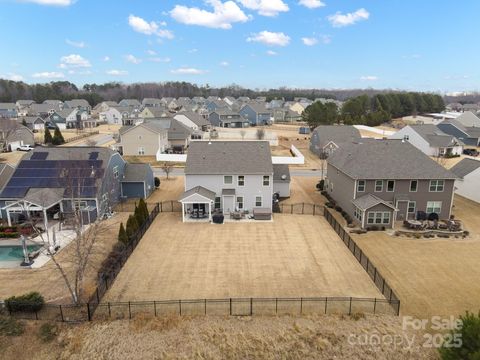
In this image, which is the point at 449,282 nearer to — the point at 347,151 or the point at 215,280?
the point at 215,280

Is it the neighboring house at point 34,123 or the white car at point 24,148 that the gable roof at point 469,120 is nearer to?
the white car at point 24,148

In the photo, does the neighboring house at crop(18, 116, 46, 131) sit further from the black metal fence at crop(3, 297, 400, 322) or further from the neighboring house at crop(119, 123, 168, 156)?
the black metal fence at crop(3, 297, 400, 322)

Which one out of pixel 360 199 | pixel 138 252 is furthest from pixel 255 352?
pixel 360 199

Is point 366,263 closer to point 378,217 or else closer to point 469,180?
point 378,217

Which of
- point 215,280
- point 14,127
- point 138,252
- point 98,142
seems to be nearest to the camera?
point 215,280

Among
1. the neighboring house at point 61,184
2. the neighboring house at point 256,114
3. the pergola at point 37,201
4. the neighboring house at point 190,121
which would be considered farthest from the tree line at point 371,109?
the pergola at point 37,201
